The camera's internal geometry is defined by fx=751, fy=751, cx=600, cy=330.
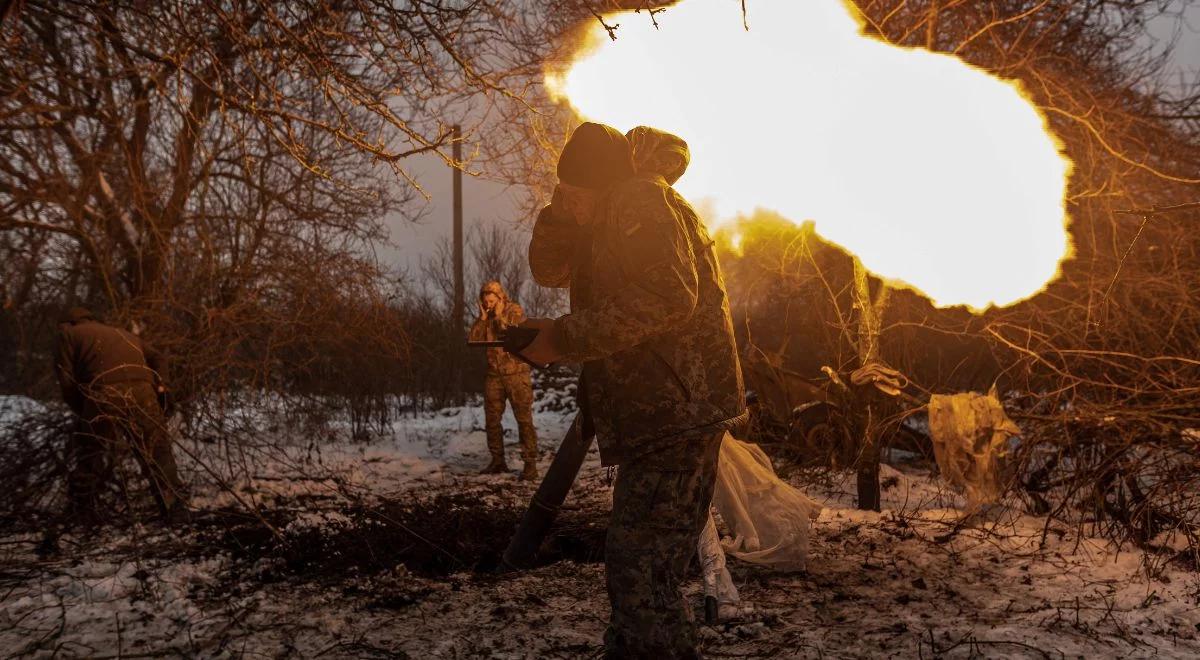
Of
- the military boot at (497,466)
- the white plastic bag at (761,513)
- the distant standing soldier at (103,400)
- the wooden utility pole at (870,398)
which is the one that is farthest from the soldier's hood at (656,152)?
the military boot at (497,466)

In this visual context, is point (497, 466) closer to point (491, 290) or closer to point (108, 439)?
point (491, 290)

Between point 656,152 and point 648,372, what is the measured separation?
0.79m

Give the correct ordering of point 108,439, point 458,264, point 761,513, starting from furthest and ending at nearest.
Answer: point 458,264
point 108,439
point 761,513

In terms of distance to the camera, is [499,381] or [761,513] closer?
[761,513]

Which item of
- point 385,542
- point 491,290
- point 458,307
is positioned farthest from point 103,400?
point 458,307

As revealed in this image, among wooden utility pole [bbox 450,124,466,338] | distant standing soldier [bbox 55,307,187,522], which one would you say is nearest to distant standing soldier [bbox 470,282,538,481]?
distant standing soldier [bbox 55,307,187,522]

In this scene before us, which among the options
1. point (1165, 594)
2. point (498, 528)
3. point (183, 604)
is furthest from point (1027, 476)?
point (183, 604)

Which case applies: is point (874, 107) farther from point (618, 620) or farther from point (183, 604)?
point (183, 604)

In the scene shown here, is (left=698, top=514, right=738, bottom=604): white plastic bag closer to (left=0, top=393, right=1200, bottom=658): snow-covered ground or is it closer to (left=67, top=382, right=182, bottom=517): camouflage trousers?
(left=0, top=393, right=1200, bottom=658): snow-covered ground

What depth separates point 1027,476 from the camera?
5.62 metres

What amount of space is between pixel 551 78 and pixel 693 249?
2.88m

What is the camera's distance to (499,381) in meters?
8.14

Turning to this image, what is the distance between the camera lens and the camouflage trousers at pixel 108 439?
5.08 meters

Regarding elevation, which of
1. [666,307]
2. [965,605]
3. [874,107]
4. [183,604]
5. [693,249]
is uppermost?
[874,107]
